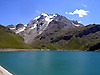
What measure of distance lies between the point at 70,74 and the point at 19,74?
18192 mm

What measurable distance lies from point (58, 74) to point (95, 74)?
1370 centimetres

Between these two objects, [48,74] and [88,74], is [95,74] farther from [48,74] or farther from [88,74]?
[48,74]

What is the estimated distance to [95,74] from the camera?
47656 mm

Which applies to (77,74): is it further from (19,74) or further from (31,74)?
(19,74)

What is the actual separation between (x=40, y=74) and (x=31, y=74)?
10.5ft

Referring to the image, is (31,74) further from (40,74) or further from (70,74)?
(70,74)

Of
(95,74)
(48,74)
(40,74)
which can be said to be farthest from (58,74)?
(95,74)

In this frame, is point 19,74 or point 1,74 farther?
point 19,74

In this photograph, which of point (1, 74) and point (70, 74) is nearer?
point (1, 74)

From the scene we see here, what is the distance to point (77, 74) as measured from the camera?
47062mm

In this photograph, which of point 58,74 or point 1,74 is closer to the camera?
point 1,74

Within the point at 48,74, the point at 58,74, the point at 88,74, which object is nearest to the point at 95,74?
the point at 88,74

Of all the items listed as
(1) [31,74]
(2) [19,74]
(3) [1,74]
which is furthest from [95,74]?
(3) [1,74]

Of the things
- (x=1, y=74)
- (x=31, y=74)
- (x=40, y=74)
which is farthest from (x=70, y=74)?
(x=1, y=74)
